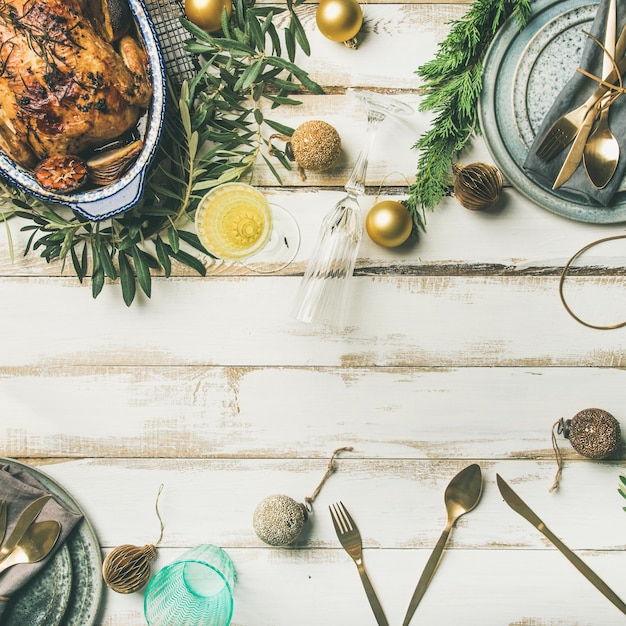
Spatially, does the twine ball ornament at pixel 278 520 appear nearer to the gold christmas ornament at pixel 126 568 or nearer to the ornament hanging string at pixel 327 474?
the ornament hanging string at pixel 327 474

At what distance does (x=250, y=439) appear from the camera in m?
1.03

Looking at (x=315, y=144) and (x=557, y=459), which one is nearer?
(x=315, y=144)

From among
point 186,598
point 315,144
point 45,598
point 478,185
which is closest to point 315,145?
point 315,144

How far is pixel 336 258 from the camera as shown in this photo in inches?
38.6

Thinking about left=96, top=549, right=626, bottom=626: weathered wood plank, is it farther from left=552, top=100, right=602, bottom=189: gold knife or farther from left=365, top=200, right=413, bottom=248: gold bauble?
left=552, top=100, right=602, bottom=189: gold knife

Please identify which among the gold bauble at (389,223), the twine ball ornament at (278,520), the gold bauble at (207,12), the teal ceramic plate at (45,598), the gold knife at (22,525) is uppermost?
the gold bauble at (207,12)

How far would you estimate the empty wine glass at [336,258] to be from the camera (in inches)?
37.8

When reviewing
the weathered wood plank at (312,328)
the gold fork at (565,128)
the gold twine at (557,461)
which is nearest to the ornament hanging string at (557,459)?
the gold twine at (557,461)

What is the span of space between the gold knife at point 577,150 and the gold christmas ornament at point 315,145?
0.37m

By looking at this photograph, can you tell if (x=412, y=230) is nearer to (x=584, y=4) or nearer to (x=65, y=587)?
(x=584, y=4)

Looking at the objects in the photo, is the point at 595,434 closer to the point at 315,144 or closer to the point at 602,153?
the point at 602,153

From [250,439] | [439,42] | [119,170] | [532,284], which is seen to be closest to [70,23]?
[119,170]

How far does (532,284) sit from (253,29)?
2.09ft

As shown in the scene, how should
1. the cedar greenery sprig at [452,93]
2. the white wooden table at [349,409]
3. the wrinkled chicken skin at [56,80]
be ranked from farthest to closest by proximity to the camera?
1. the white wooden table at [349,409]
2. the cedar greenery sprig at [452,93]
3. the wrinkled chicken skin at [56,80]
